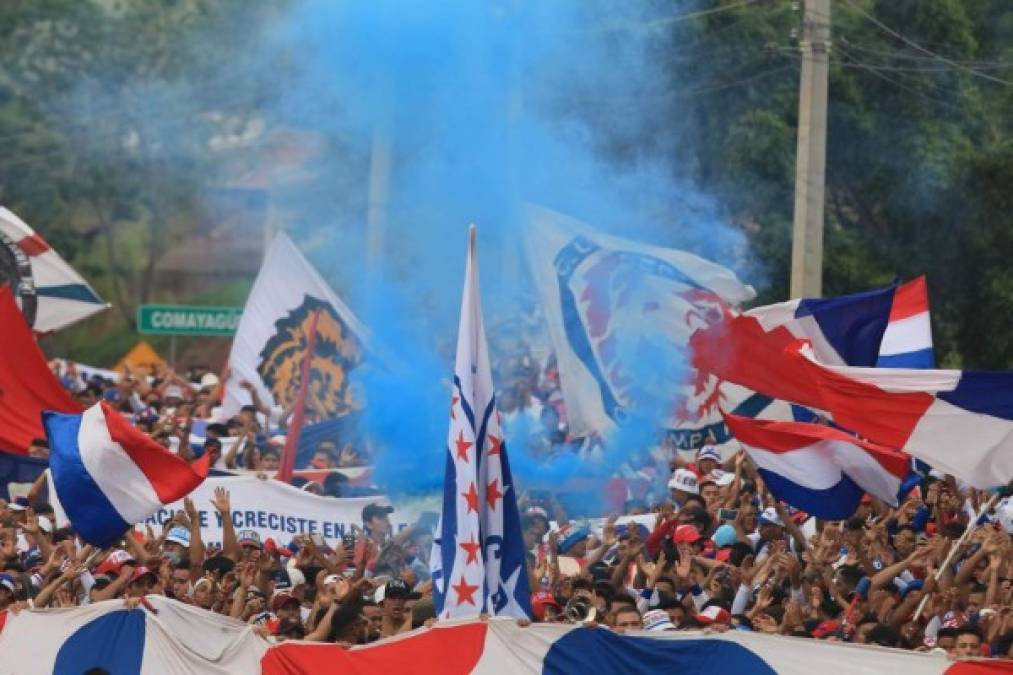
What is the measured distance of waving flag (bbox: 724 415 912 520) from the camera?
1252cm

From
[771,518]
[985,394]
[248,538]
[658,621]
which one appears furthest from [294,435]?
[985,394]

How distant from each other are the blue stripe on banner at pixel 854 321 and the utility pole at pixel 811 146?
A: 582 cm

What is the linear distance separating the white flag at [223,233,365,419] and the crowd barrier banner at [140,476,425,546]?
11.9ft

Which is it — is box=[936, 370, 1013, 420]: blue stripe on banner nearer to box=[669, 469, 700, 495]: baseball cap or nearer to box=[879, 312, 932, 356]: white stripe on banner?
box=[879, 312, 932, 356]: white stripe on banner

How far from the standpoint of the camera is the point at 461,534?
36.4 feet

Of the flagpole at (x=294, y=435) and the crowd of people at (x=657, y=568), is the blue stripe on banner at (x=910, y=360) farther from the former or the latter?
the flagpole at (x=294, y=435)

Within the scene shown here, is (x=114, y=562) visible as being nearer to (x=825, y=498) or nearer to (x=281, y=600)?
Result: (x=281, y=600)

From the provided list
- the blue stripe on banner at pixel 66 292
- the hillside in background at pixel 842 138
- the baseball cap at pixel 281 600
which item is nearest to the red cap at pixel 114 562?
the baseball cap at pixel 281 600

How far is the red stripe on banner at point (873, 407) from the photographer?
11461 mm

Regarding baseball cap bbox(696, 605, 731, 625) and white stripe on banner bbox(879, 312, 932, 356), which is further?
white stripe on banner bbox(879, 312, 932, 356)

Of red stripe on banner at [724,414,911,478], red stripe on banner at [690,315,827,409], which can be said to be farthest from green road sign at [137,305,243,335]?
red stripe on banner at [724,414,911,478]

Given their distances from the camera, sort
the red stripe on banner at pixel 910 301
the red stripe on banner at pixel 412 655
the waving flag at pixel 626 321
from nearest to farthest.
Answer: the red stripe on banner at pixel 412 655 < the red stripe on banner at pixel 910 301 < the waving flag at pixel 626 321

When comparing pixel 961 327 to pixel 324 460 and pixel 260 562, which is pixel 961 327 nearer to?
pixel 324 460

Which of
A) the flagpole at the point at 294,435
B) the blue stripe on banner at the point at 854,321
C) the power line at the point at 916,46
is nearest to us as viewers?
the blue stripe on banner at the point at 854,321
